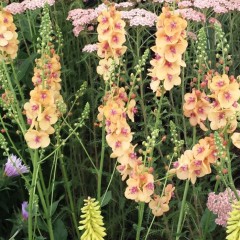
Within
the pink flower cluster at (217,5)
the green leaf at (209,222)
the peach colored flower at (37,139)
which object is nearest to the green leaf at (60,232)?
the green leaf at (209,222)

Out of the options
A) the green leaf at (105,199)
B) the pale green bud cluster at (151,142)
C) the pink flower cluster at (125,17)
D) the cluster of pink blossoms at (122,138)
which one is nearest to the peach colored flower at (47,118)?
the cluster of pink blossoms at (122,138)

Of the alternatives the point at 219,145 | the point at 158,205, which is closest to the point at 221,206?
the point at 158,205

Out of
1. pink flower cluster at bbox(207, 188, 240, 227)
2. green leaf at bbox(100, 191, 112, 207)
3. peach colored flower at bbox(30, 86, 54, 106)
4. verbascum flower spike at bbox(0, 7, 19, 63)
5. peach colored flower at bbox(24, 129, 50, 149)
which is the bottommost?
green leaf at bbox(100, 191, 112, 207)

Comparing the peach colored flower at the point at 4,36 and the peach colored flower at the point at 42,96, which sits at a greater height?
the peach colored flower at the point at 4,36

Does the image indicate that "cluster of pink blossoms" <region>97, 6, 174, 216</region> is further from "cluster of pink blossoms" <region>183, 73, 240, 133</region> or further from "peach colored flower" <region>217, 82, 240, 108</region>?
"peach colored flower" <region>217, 82, 240, 108</region>

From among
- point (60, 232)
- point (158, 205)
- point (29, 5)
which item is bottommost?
point (60, 232)

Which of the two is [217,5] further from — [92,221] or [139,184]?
[92,221]

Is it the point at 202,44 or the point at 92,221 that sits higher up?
the point at 202,44

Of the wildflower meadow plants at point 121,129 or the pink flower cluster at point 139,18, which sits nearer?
the wildflower meadow plants at point 121,129

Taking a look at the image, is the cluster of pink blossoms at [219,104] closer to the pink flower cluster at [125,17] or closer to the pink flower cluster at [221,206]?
the pink flower cluster at [221,206]

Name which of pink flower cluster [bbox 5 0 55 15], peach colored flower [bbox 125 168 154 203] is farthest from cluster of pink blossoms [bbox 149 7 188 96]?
pink flower cluster [bbox 5 0 55 15]

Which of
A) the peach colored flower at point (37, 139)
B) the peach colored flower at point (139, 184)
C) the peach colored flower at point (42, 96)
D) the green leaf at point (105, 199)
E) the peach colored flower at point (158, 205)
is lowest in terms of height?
the green leaf at point (105, 199)

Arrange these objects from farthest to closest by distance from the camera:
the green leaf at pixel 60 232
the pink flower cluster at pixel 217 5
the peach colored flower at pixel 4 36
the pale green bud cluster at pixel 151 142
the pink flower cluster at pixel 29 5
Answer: the pink flower cluster at pixel 217 5
the pink flower cluster at pixel 29 5
the green leaf at pixel 60 232
the peach colored flower at pixel 4 36
the pale green bud cluster at pixel 151 142

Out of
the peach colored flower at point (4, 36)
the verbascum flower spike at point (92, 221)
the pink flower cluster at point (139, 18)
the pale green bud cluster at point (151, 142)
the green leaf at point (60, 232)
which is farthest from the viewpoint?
the pink flower cluster at point (139, 18)
